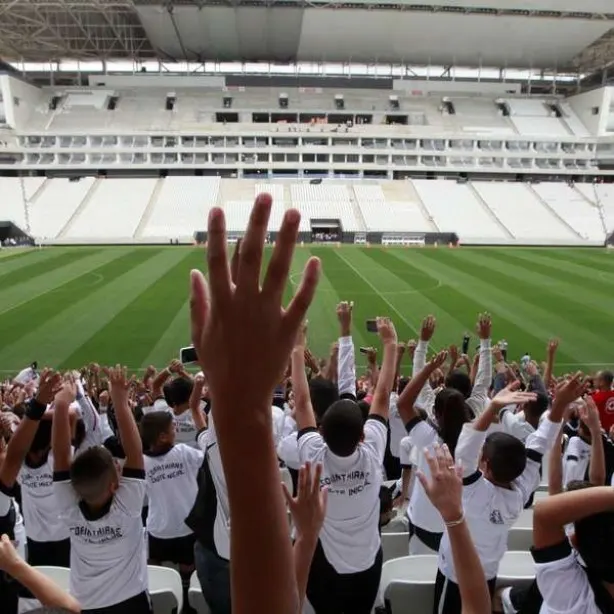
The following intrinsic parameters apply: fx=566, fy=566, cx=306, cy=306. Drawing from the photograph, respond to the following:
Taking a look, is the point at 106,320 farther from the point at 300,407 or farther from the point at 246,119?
the point at 246,119

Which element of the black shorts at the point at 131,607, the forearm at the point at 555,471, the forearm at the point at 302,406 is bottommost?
the black shorts at the point at 131,607

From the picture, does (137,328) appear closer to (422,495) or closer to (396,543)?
(396,543)

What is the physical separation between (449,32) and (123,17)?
2892 cm

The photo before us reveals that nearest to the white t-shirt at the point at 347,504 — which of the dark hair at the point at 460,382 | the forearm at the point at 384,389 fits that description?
the forearm at the point at 384,389

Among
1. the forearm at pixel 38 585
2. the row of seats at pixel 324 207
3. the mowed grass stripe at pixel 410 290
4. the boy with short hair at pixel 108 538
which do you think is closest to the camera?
the forearm at pixel 38 585

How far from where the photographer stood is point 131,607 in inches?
111

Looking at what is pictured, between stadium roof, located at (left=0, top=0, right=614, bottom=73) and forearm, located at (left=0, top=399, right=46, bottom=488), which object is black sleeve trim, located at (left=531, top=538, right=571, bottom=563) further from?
stadium roof, located at (left=0, top=0, right=614, bottom=73)

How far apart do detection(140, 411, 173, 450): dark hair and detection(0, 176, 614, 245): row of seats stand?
3447 centimetres

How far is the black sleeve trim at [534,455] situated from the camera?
10.8 ft

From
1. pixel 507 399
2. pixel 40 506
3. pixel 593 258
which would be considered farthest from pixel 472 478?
pixel 593 258

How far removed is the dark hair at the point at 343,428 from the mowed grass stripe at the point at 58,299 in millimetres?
13716

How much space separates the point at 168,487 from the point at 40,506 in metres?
0.77

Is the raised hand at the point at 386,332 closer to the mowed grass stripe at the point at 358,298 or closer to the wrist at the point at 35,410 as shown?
the wrist at the point at 35,410

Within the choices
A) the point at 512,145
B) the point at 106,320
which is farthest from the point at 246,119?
the point at 106,320
